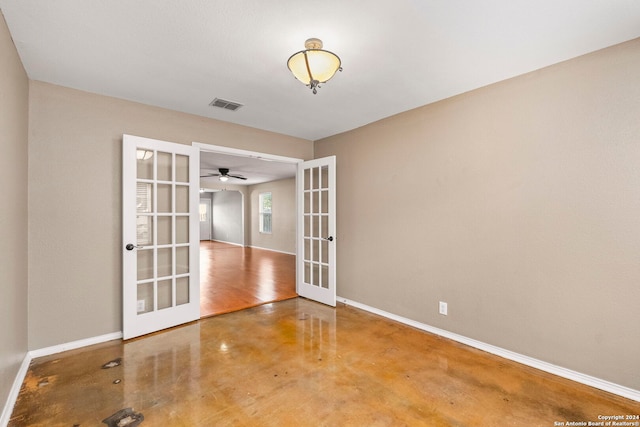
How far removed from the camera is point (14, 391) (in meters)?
1.96

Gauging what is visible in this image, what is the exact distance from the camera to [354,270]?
399 centimetres

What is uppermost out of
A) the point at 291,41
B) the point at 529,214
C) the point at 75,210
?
the point at 291,41

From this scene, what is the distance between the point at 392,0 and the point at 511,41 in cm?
102

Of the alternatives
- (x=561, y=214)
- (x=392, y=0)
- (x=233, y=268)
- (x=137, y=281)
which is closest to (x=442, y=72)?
(x=392, y=0)

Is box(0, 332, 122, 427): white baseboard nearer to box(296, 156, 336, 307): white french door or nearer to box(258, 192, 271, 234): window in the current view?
box(296, 156, 336, 307): white french door

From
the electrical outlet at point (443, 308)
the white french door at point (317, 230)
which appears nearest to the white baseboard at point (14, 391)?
the white french door at point (317, 230)

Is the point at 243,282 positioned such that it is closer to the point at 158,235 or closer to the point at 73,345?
the point at 158,235

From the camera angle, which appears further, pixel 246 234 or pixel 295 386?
pixel 246 234

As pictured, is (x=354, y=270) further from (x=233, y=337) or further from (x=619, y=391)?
(x=619, y=391)

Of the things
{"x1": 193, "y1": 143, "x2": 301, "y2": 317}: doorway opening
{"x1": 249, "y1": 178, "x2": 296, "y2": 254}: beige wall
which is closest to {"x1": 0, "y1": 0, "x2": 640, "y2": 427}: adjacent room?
{"x1": 193, "y1": 143, "x2": 301, "y2": 317}: doorway opening

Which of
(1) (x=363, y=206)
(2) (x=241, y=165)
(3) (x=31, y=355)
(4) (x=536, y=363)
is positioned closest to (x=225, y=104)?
(1) (x=363, y=206)

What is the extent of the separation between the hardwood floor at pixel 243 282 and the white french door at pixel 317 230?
0.47m

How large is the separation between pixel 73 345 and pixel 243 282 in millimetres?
2688

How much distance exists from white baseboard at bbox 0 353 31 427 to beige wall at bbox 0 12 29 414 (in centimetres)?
6
